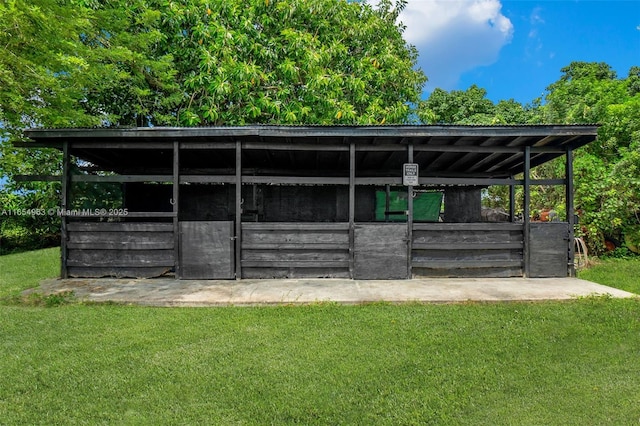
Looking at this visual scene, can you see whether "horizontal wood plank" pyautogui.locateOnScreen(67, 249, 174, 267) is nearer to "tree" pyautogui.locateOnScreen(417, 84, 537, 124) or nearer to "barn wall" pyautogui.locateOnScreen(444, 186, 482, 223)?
"barn wall" pyautogui.locateOnScreen(444, 186, 482, 223)

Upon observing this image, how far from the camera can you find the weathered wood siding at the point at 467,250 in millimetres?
6199

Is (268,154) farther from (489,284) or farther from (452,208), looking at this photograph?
(452,208)

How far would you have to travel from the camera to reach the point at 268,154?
7.48 metres

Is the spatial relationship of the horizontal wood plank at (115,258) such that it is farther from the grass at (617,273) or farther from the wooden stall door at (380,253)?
the grass at (617,273)

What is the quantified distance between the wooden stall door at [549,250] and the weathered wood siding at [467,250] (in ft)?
0.68

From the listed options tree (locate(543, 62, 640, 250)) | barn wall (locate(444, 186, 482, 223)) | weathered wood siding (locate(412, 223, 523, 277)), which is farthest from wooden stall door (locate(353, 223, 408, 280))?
tree (locate(543, 62, 640, 250))

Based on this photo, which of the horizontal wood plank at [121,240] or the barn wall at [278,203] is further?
the barn wall at [278,203]

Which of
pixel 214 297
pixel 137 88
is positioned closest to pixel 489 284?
pixel 214 297

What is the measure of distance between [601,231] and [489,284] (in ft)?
21.0

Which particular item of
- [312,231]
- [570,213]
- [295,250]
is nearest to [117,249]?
[295,250]

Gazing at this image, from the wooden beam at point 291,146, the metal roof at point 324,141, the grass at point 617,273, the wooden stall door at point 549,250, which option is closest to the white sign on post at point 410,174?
the metal roof at point 324,141

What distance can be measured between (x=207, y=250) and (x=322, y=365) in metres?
3.84

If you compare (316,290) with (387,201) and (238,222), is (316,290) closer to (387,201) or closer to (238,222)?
(238,222)

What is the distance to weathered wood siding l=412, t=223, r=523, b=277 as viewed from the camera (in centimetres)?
620
